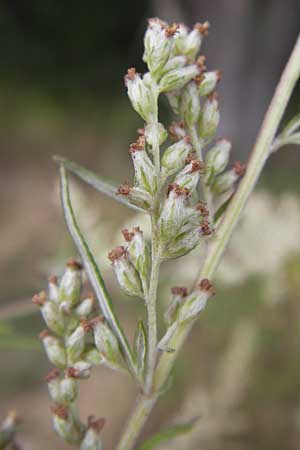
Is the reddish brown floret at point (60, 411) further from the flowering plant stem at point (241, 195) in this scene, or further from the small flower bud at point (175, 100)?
the small flower bud at point (175, 100)

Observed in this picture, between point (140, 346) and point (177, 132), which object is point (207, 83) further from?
point (140, 346)

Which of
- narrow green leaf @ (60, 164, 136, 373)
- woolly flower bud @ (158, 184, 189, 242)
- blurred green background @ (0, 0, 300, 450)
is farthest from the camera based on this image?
blurred green background @ (0, 0, 300, 450)

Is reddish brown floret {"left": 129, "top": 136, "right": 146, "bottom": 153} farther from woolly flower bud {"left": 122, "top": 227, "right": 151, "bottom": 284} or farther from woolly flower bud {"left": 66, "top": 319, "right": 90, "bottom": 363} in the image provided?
woolly flower bud {"left": 66, "top": 319, "right": 90, "bottom": 363}

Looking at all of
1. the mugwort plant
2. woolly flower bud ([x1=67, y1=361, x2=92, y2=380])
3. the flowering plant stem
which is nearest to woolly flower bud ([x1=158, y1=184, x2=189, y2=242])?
the mugwort plant

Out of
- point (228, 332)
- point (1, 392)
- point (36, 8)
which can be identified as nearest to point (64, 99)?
point (36, 8)

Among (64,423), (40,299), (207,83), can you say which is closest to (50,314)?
(40,299)
